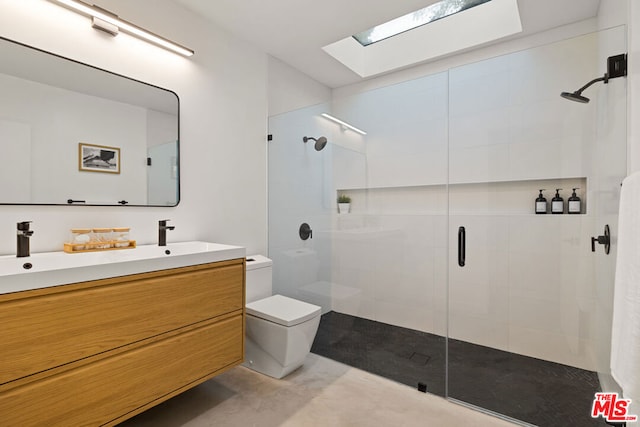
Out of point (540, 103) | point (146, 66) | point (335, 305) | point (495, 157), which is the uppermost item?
point (146, 66)

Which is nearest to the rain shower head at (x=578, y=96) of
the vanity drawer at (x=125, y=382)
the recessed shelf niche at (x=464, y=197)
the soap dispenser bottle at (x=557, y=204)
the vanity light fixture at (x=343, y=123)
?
the recessed shelf niche at (x=464, y=197)

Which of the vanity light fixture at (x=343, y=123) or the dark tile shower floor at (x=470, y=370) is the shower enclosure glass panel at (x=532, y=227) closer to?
the dark tile shower floor at (x=470, y=370)

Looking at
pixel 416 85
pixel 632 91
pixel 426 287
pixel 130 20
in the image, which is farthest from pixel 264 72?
pixel 632 91

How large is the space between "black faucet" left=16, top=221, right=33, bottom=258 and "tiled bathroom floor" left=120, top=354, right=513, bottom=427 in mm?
988

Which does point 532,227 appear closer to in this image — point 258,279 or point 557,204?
point 557,204

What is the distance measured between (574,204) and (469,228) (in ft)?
1.96

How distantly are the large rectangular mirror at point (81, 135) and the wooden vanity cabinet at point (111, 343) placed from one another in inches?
27.3

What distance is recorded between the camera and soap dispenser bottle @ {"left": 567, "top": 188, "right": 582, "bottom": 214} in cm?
189

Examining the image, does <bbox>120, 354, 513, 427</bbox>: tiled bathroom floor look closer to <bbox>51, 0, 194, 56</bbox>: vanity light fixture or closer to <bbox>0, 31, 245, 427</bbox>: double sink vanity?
<bbox>0, 31, 245, 427</bbox>: double sink vanity

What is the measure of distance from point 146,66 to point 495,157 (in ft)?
7.80

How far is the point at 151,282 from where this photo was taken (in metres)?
1.49

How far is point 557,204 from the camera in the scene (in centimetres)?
202

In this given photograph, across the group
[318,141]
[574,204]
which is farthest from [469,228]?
[318,141]

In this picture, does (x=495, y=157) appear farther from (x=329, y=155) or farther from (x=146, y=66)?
(x=146, y=66)
